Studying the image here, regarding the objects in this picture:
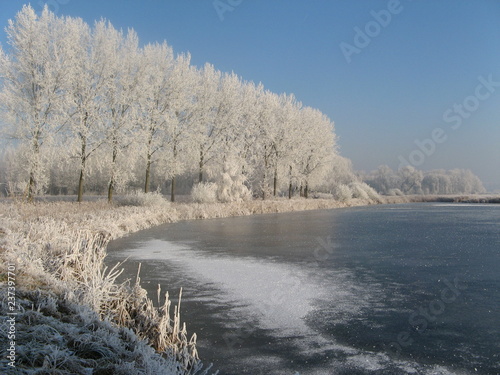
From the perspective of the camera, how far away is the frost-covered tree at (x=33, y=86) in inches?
818

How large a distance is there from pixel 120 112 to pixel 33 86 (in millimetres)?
5458

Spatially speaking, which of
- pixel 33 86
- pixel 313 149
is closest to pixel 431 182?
pixel 313 149

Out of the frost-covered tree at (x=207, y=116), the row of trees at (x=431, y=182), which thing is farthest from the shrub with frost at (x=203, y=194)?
the row of trees at (x=431, y=182)

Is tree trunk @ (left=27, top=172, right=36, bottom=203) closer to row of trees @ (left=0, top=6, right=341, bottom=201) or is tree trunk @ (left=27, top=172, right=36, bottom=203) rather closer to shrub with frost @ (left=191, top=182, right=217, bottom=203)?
row of trees @ (left=0, top=6, right=341, bottom=201)

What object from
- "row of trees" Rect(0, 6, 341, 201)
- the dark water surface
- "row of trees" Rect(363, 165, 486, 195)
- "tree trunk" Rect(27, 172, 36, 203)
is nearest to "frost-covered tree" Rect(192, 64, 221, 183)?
"row of trees" Rect(0, 6, 341, 201)

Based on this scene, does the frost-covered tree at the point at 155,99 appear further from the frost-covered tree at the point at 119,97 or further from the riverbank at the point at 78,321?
the riverbank at the point at 78,321

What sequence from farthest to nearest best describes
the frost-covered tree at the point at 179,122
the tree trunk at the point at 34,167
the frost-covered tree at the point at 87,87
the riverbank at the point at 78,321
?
1. the frost-covered tree at the point at 179,122
2. the frost-covered tree at the point at 87,87
3. the tree trunk at the point at 34,167
4. the riverbank at the point at 78,321

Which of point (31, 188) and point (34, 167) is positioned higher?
point (34, 167)

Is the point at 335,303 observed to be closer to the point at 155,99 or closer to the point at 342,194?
the point at 155,99

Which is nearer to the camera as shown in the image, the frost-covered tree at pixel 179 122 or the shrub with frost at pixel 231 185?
the frost-covered tree at pixel 179 122

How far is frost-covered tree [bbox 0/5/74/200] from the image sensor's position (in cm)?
2077

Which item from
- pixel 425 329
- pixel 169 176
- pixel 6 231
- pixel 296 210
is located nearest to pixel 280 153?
pixel 296 210

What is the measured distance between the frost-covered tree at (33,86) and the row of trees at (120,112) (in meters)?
0.05

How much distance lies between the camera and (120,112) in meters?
25.9
